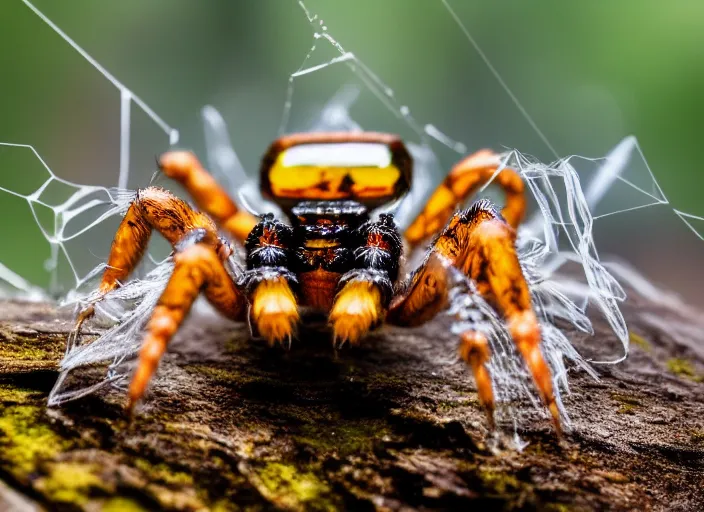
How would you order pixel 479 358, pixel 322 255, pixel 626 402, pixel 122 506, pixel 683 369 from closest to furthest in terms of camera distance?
pixel 122 506, pixel 479 358, pixel 626 402, pixel 322 255, pixel 683 369

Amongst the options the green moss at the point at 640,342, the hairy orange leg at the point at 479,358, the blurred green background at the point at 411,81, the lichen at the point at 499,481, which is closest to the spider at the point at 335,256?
the hairy orange leg at the point at 479,358

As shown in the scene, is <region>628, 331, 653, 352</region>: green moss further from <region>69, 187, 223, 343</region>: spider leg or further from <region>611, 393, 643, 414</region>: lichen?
<region>69, 187, 223, 343</region>: spider leg

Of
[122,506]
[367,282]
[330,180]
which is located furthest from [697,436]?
[122,506]

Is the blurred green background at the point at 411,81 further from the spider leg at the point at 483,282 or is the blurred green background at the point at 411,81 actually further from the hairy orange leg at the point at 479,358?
the hairy orange leg at the point at 479,358

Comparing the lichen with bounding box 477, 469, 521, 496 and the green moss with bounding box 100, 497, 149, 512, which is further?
the lichen with bounding box 477, 469, 521, 496

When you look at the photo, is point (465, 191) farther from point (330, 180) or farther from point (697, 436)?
point (697, 436)

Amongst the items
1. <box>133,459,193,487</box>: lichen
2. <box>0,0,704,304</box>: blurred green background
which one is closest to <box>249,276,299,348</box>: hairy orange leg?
<box>133,459,193,487</box>: lichen
